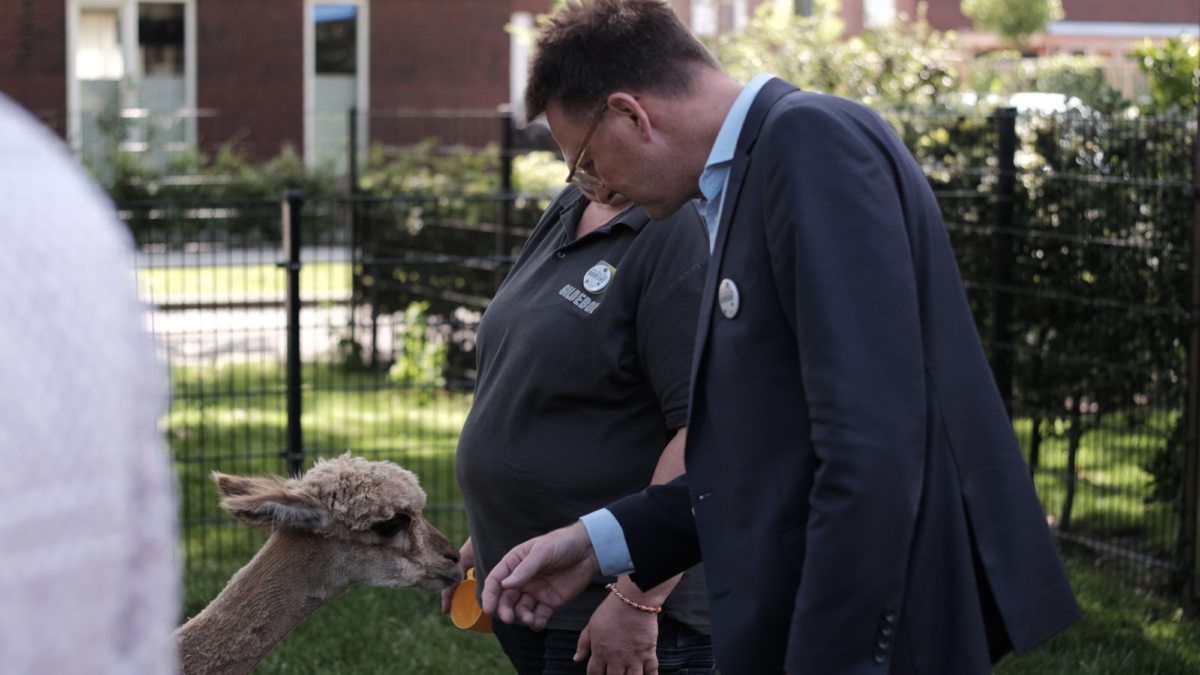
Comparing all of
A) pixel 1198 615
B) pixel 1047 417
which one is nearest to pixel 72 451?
pixel 1198 615

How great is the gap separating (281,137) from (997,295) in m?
18.3

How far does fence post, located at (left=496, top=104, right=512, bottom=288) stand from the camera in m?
8.90

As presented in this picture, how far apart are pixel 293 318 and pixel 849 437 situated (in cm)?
458

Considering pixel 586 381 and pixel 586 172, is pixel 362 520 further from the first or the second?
pixel 586 172

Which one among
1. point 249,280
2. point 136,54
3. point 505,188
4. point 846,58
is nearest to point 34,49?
point 136,54

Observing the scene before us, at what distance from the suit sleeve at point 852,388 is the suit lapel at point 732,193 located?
0.49ft

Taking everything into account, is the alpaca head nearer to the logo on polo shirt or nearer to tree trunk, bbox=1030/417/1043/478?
the logo on polo shirt

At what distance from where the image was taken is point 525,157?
1042 centimetres

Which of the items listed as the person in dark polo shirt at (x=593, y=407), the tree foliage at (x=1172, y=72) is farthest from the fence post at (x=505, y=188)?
the person in dark polo shirt at (x=593, y=407)

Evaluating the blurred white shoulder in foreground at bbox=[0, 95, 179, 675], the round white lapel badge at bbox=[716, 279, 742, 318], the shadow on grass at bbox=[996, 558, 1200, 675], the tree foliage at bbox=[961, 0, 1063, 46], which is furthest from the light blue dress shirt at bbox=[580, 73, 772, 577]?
the tree foliage at bbox=[961, 0, 1063, 46]

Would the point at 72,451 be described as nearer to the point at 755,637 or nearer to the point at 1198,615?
the point at 755,637

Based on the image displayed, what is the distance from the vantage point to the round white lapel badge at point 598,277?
2545 mm

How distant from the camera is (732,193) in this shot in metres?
1.87

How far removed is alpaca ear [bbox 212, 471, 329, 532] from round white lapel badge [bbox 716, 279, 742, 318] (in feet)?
4.85
